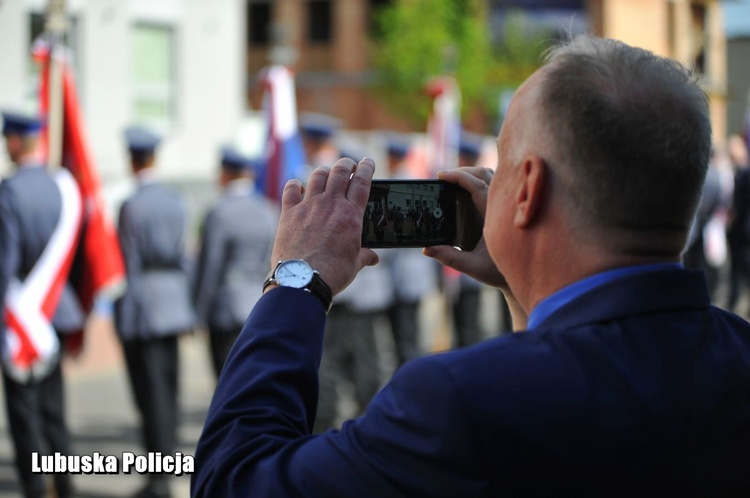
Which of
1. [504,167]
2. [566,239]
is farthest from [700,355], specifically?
[504,167]

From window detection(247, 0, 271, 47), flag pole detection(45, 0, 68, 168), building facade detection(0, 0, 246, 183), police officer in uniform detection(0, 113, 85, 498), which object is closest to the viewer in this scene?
police officer in uniform detection(0, 113, 85, 498)

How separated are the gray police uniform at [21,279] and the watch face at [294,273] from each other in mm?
4608

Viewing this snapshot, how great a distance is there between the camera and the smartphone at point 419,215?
68.4 inches

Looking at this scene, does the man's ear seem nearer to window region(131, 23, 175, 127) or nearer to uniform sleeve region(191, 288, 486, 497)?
uniform sleeve region(191, 288, 486, 497)

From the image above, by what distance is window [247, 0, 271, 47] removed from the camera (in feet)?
151

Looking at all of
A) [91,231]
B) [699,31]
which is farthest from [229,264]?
[699,31]

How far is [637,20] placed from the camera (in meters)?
33.5

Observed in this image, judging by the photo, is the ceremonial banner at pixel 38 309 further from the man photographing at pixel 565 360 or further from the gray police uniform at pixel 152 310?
the man photographing at pixel 565 360

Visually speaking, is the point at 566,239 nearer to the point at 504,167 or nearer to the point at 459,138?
the point at 504,167

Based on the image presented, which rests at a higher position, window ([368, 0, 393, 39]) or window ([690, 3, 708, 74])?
window ([368, 0, 393, 39])

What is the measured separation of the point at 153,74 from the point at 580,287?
15.9 meters

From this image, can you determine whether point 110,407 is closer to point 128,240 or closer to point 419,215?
point 128,240

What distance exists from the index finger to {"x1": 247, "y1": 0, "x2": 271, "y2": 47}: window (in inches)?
1769

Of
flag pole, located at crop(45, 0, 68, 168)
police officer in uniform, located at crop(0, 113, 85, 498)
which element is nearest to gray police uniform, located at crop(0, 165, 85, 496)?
police officer in uniform, located at crop(0, 113, 85, 498)
